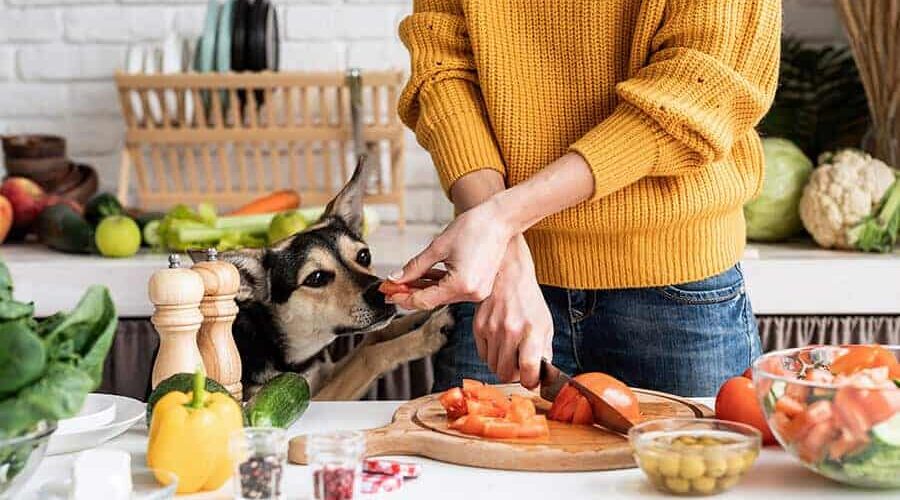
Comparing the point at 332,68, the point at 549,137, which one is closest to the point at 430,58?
the point at 549,137

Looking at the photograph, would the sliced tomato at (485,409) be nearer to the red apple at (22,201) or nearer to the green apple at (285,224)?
the green apple at (285,224)

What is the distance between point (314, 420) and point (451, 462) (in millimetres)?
234

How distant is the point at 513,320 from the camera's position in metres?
1.53

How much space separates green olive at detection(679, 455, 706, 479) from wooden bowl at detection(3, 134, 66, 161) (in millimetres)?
2285

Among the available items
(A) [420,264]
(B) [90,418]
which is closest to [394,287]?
(A) [420,264]

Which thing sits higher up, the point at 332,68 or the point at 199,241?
the point at 332,68

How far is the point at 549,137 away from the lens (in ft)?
5.63

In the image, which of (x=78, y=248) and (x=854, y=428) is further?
(x=78, y=248)

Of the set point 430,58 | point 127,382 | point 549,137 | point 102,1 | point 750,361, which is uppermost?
point 102,1

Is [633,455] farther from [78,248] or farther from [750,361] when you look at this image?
[78,248]

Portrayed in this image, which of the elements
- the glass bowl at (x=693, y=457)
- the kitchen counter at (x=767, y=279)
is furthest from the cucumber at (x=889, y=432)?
the kitchen counter at (x=767, y=279)

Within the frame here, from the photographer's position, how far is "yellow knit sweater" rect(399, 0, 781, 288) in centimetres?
159

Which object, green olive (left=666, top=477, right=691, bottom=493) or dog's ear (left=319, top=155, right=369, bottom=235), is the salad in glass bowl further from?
dog's ear (left=319, top=155, right=369, bottom=235)

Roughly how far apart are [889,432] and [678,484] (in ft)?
0.63
